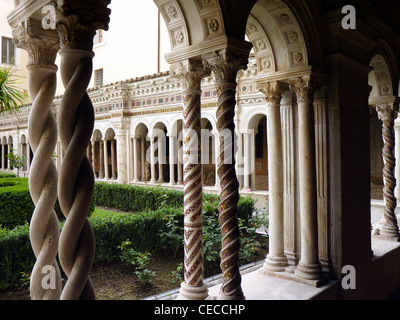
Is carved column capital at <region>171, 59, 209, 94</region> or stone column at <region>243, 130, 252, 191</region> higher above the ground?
carved column capital at <region>171, 59, 209, 94</region>

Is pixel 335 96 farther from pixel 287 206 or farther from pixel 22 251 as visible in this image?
pixel 22 251

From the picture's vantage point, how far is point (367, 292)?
167 inches

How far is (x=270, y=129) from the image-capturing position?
382cm

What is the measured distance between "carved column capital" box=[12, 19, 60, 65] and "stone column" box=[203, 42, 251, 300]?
50.4 inches

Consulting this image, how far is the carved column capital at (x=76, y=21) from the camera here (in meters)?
1.76

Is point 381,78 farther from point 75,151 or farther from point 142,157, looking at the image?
point 142,157

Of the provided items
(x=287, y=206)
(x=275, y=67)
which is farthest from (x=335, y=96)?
(x=287, y=206)

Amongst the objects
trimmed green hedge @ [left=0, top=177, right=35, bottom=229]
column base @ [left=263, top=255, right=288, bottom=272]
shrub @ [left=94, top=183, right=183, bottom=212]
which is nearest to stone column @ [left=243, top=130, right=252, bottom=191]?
shrub @ [left=94, top=183, right=183, bottom=212]

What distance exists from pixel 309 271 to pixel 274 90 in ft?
6.43

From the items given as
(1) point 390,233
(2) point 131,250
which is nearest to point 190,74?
(2) point 131,250

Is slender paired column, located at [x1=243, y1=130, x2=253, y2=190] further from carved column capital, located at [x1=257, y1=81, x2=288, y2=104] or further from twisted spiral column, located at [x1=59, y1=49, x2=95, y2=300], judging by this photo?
twisted spiral column, located at [x1=59, y1=49, x2=95, y2=300]

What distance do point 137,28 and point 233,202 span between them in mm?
15754

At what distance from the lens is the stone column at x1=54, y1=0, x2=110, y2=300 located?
168cm

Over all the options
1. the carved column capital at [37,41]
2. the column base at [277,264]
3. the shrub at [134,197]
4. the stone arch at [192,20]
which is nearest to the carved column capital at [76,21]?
the carved column capital at [37,41]
